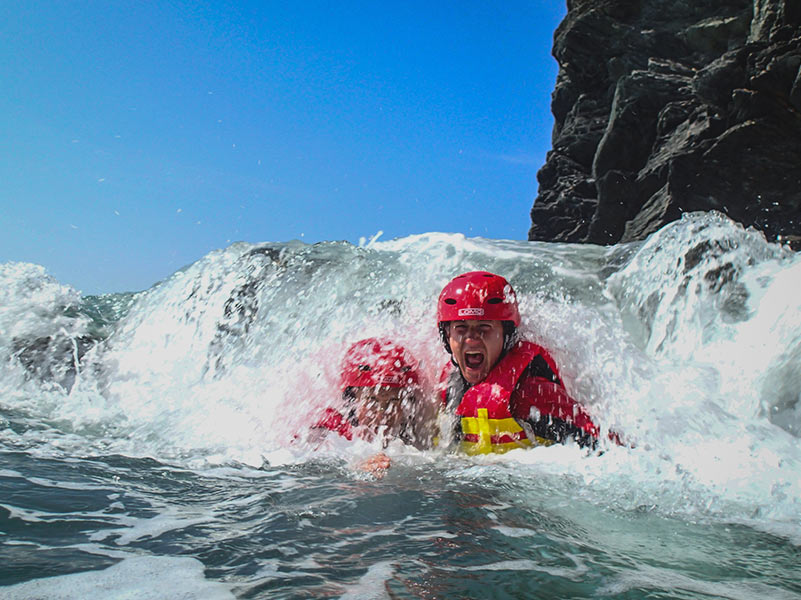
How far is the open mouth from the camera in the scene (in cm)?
477

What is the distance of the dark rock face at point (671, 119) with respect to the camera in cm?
1952

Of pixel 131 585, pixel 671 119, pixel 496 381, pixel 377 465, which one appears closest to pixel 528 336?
pixel 496 381

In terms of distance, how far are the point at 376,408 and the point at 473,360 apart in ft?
2.80

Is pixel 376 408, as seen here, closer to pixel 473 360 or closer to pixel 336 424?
pixel 336 424

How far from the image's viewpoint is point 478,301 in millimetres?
4695

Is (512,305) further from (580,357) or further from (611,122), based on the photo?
(611,122)

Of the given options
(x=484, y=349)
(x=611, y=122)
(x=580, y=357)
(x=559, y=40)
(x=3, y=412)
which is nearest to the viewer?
(x=484, y=349)

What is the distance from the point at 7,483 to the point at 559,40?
41.3 m

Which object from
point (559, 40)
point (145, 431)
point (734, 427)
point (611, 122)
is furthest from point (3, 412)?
point (559, 40)

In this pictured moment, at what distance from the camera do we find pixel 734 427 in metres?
4.25

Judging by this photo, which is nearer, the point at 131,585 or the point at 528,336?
the point at 131,585

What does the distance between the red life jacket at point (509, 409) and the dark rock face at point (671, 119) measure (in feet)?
47.9

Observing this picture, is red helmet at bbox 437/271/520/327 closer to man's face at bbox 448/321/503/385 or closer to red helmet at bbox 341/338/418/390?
man's face at bbox 448/321/503/385

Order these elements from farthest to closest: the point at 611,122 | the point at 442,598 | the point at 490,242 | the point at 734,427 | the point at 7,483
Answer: the point at 611,122 < the point at 490,242 < the point at 734,427 < the point at 7,483 < the point at 442,598
